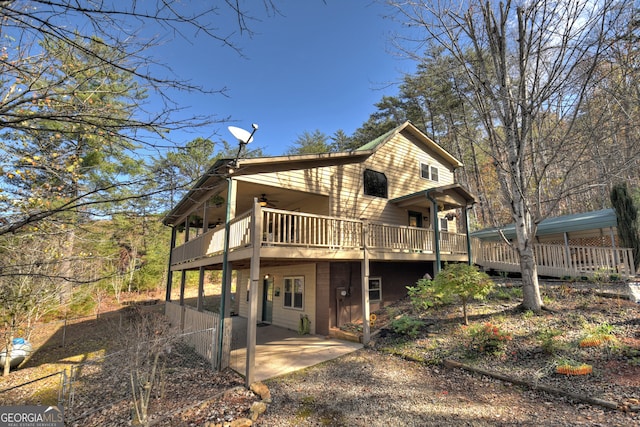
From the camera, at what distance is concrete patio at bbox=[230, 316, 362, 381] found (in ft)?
24.3

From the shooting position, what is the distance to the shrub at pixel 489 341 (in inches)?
263

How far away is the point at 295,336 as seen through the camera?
35.2 feet

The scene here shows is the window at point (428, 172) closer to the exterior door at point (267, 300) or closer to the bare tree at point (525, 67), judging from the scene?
the bare tree at point (525, 67)

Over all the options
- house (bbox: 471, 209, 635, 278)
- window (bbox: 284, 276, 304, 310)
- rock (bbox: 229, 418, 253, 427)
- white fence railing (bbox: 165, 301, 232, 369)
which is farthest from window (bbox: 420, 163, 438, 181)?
rock (bbox: 229, 418, 253, 427)

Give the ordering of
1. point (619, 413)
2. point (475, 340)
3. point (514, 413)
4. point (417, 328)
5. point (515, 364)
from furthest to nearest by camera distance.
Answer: point (417, 328) → point (475, 340) → point (515, 364) → point (514, 413) → point (619, 413)

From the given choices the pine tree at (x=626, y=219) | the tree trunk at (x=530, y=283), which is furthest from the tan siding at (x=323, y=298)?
the pine tree at (x=626, y=219)

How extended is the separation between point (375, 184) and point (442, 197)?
2.88m

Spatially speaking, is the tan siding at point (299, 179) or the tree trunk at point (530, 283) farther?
the tan siding at point (299, 179)

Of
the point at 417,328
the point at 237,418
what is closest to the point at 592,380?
the point at 417,328

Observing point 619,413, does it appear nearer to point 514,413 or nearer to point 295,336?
point 514,413

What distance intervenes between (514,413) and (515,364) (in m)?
1.81

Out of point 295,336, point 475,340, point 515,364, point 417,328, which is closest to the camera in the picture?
point 515,364

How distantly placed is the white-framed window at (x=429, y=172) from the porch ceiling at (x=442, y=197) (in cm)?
232

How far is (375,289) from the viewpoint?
12055 millimetres
